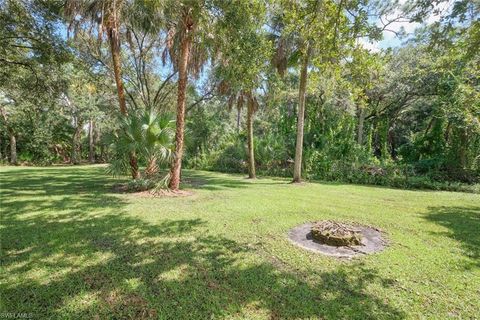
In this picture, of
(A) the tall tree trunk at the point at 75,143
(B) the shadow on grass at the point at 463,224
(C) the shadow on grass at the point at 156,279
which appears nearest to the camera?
(C) the shadow on grass at the point at 156,279

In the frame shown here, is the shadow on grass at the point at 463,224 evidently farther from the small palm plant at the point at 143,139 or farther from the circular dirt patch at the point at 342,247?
the small palm plant at the point at 143,139

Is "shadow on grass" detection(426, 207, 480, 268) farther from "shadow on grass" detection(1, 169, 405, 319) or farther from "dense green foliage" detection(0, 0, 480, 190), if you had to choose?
"dense green foliage" detection(0, 0, 480, 190)

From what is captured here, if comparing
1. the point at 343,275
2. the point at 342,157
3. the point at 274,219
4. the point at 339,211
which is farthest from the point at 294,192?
the point at 342,157

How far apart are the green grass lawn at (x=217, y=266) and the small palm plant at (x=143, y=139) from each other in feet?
6.95

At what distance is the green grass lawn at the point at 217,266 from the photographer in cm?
272

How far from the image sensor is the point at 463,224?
5.85 meters

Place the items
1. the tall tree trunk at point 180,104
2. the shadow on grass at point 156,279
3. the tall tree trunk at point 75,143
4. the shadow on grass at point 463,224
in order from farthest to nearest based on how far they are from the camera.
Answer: the tall tree trunk at point 75,143, the tall tree trunk at point 180,104, the shadow on grass at point 463,224, the shadow on grass at point 156,279

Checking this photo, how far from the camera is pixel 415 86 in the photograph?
17344mm

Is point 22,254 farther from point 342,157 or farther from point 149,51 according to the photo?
point 342,157

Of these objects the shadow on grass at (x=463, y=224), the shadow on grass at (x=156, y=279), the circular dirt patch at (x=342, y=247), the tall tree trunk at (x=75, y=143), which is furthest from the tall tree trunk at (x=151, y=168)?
the tall tree trunk at (x=75, y=143)

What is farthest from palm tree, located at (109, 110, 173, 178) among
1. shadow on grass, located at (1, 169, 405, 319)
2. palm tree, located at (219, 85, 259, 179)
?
palm tree, located at (219, 85, 259, 179)

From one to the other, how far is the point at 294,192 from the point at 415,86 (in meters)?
13.9

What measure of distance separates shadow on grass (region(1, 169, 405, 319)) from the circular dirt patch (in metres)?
0.43

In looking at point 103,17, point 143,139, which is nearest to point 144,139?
point 143,139
